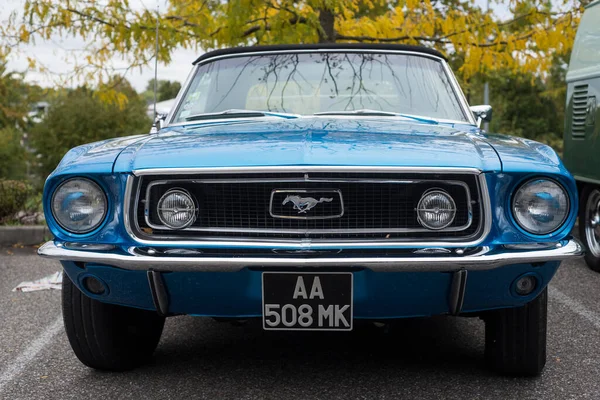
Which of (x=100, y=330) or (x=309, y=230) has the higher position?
(x=309, y=230)

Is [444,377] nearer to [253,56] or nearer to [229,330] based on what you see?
[229,330]

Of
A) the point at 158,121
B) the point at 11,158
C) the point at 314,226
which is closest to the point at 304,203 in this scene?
the point at 314,226

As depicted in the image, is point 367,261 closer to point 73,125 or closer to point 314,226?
Result: point 314,226

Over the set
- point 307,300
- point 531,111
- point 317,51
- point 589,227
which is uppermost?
point 317,51

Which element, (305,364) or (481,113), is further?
(481,113)

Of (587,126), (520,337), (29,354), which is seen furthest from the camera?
(587,126)

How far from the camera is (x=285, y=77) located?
4059 millimetres

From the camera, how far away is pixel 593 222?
20.6 feet

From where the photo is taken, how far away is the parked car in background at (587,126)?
600cm

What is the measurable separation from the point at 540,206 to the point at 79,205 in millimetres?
1741

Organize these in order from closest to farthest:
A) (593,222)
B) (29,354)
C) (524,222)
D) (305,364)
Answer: (524,222)
(305,364)
(29,354)
(593,222)

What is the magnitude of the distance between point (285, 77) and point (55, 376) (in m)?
1.88

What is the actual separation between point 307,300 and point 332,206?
36cm

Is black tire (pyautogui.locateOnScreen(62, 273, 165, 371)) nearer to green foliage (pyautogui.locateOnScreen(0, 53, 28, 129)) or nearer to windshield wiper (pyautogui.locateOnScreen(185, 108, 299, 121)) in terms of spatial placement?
windshield wiper (pyautogui.locateOnScreen(185, 108, 299, 121))
